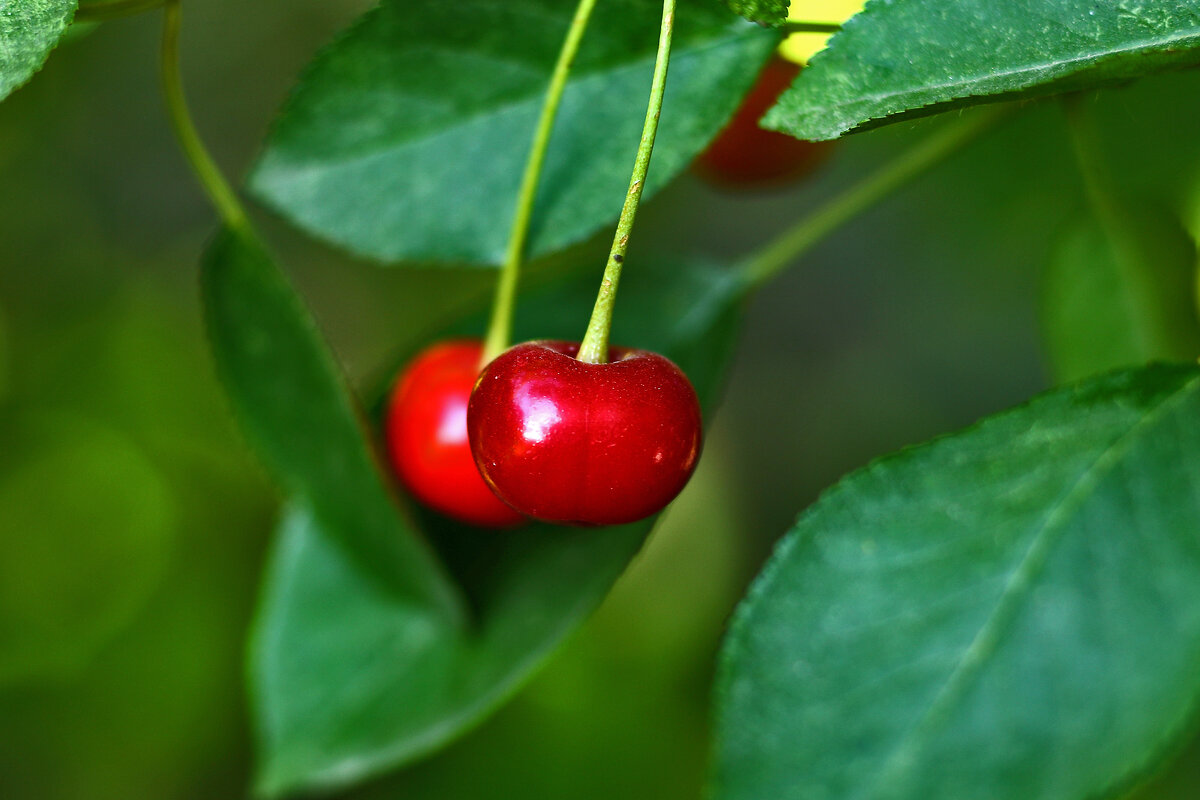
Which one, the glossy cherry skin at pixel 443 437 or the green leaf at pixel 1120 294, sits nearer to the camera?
the glossy cherry skin at pixel 443 437

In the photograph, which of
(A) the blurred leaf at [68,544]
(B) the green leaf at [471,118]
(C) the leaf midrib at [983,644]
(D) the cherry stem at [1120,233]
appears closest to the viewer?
(C) the leaf midrib at [983,644]

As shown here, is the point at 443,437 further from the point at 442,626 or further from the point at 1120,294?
the point at 1120,294

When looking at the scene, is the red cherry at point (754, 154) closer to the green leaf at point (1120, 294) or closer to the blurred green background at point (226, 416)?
the green leaf at point (1120, 294)

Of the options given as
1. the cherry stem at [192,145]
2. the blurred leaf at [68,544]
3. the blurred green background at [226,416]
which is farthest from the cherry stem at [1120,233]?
the blurred leaf at [68,544]

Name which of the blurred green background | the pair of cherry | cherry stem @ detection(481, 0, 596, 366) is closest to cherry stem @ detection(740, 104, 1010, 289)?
cherry stem @ detection(481, 0, 596, 366)

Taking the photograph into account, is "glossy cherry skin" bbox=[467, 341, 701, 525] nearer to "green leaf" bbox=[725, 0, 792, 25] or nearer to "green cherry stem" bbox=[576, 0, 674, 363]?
"green cherry stem" bbox=[576, 0, 674, 363]
